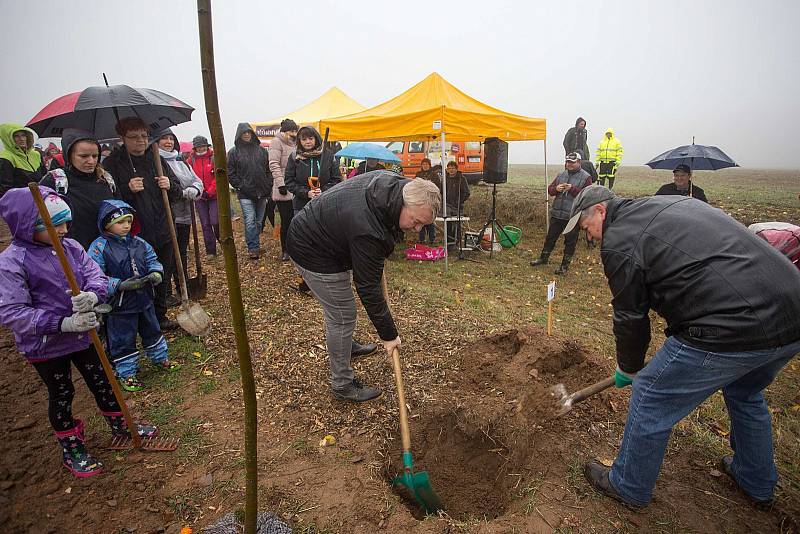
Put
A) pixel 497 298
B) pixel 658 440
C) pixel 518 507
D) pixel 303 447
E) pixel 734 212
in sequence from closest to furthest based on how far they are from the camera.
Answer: pixel 658 440
pixel 518 507
pixel 303 447
pixel 497 298
pixel 734 212

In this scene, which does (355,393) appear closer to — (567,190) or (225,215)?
(225,215)

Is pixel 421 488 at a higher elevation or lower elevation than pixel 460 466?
higher

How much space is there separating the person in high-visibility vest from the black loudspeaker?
3973 mm

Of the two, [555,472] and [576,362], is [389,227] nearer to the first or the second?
[555,472]

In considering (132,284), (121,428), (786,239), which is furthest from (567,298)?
(121,428)

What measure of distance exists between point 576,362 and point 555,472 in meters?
1.46

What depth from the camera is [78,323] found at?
7.80ft

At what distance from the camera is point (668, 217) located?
2.10m

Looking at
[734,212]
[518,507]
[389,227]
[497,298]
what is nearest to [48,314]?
[389,227]

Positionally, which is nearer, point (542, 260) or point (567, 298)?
point (567, 298)

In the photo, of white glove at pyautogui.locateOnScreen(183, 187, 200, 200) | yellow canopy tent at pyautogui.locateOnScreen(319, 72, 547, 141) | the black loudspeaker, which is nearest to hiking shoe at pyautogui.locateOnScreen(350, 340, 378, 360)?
white glove at pyautogui.locateOnScreen(183, 187, 200, 200)

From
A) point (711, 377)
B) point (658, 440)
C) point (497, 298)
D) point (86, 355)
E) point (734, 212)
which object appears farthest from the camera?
point (734, 212)

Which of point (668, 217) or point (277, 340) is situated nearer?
point (668, 217)

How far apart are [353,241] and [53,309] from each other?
194cm
